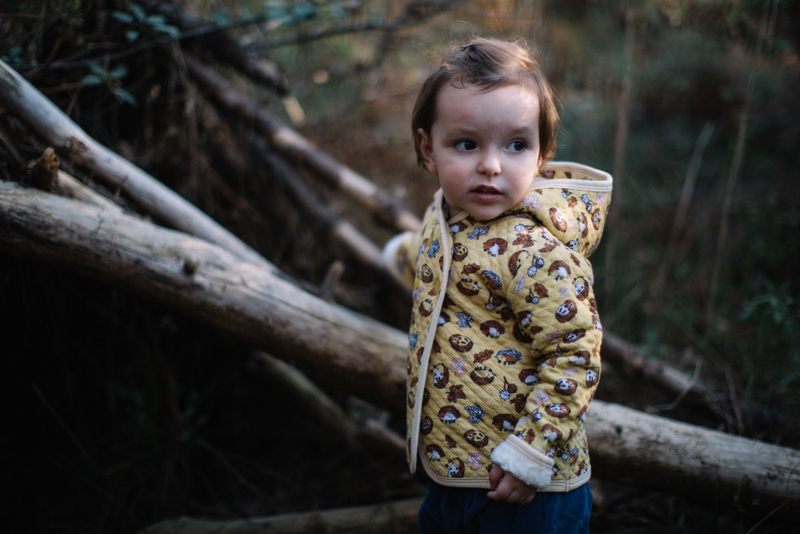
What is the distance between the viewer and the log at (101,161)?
1.67 metres

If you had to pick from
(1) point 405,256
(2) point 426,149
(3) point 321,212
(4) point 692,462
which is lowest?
(4) point 692,462

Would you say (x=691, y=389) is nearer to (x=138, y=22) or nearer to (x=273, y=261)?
(x=273, y=261)

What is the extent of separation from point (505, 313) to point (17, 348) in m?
2.17

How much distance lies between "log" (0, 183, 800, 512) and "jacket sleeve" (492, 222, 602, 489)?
0.69m

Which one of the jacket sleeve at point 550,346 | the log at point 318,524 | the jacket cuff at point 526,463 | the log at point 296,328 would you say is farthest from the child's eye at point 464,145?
the log at point 318,524

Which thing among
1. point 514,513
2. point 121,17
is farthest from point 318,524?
point 121,17

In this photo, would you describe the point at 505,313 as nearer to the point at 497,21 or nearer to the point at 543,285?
the point at 543,285

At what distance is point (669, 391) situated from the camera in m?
2.38

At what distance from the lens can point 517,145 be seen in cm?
124

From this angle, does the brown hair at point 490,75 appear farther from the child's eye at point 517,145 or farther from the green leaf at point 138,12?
the green leaf at point 138,12

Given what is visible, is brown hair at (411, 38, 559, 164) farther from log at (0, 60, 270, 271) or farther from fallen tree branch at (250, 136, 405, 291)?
fallen tree branch at (250, 136, 405, 291)

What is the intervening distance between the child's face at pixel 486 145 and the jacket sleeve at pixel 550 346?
0.50 ft

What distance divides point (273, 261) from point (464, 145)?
73.0 inches

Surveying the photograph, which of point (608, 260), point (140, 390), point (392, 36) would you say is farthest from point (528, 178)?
point (392, 36)
